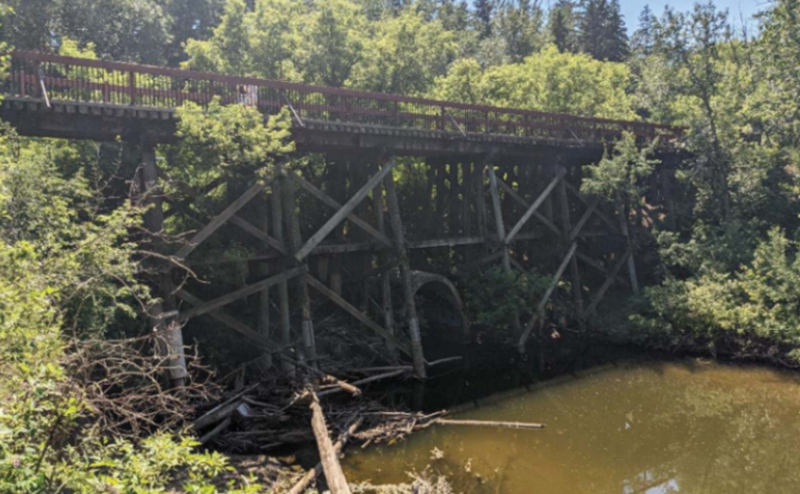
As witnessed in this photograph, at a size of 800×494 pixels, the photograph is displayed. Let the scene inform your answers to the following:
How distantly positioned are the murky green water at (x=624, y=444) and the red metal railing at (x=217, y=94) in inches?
235

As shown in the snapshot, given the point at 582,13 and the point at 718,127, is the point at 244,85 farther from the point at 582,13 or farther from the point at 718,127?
the point at 582,13

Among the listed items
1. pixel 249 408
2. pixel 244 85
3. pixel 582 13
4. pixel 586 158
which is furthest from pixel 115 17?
pixel 582 13

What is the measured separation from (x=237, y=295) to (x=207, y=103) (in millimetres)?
3133

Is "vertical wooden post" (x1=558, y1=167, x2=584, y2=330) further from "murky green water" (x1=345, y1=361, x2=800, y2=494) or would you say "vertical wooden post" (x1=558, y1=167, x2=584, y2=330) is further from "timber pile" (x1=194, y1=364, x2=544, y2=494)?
"timber pile" (x1=194, y1=364, x2=544, y2=494)

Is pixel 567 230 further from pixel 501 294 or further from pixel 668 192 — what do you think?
pixel 668 192

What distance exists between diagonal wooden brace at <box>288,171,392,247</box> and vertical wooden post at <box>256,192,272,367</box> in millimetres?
691

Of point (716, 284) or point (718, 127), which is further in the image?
point (718, 127)

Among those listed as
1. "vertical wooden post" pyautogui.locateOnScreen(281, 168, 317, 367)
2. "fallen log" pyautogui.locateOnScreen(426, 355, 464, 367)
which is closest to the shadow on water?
"fallen log" pyautogui.locateOnScreen(426, 355, 464, 367)

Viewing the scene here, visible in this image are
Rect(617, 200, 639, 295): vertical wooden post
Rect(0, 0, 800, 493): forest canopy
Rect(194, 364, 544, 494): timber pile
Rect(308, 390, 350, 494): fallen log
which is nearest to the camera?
Rect(0, 0, 800, 493): forest canopy

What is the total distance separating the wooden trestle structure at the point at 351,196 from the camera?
8203mm

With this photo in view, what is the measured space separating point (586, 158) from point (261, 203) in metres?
10.3

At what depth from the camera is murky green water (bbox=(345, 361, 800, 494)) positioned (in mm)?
7312

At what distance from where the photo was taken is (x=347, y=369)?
10375 millimetres

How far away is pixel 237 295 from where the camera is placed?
906cm
